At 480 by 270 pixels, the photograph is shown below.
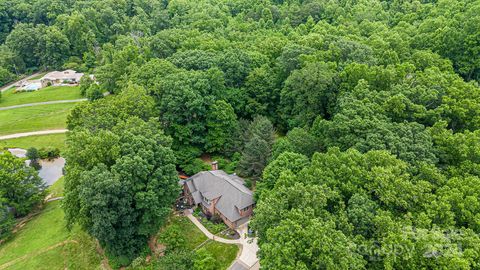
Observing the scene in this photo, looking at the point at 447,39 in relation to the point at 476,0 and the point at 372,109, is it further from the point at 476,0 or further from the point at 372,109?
the point at 372,109

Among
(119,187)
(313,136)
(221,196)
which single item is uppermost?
(313,136)

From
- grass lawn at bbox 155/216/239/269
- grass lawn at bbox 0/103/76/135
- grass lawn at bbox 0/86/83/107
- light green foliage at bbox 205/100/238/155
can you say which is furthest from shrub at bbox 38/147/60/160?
grass lawn at bbox 155/216/239/269

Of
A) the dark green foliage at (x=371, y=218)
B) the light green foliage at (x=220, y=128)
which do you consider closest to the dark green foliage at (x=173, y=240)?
the dark green foliage at (x=371, y=218)

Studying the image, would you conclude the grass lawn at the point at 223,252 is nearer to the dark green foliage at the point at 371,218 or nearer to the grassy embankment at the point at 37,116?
the dark green foliage at the point at 371,218

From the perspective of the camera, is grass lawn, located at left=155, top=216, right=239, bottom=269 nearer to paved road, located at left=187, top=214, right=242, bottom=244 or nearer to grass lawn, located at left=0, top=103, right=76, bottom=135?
paved road, located at left=187, top=214, right=242, bottom=244

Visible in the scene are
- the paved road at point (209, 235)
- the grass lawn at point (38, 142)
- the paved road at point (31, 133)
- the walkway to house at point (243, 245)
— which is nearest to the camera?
the walkway to house at point (243, 245)

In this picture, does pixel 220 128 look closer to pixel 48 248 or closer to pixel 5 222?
pixel 48 248

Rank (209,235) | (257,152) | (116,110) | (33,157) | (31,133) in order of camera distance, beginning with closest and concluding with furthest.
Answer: (209,235), (116,110), (257,152), (33,157), (31,133)

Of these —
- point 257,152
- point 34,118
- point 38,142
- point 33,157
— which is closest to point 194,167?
point 257,152
